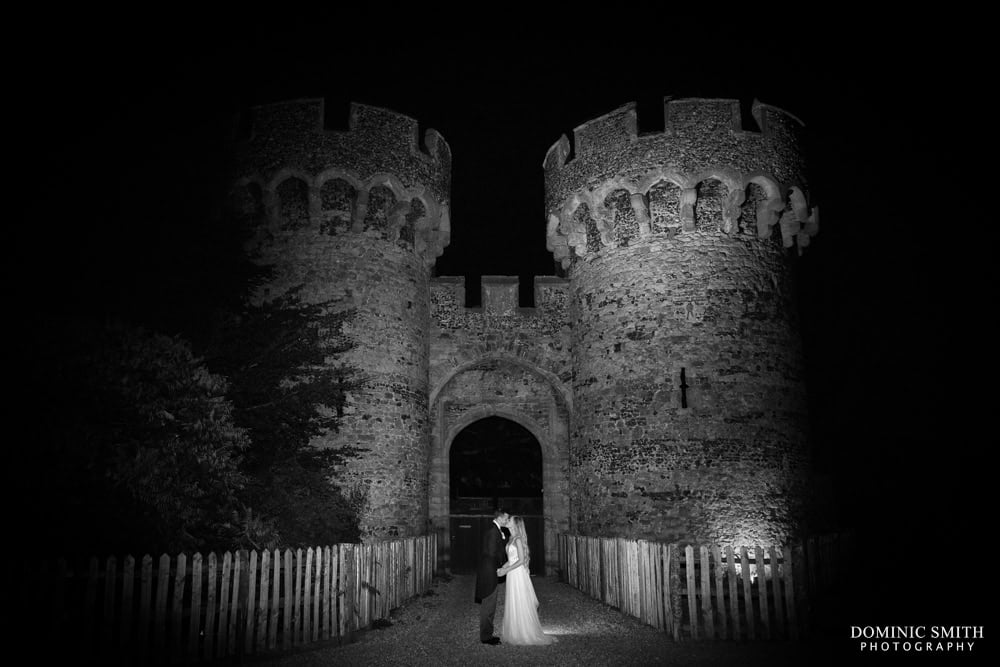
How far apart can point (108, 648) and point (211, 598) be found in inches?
40.6

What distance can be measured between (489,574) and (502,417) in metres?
10.4

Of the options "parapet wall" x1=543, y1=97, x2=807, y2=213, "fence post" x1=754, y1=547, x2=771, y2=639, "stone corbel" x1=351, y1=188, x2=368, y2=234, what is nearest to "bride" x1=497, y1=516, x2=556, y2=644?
"fence post" x1=754, y1=547, x2=771, y2=639

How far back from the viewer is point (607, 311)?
55.9 ft

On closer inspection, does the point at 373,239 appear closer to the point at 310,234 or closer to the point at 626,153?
the point at 310,234

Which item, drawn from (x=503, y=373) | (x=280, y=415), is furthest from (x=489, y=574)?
(x=503, y=373)

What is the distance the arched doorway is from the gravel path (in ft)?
23.8

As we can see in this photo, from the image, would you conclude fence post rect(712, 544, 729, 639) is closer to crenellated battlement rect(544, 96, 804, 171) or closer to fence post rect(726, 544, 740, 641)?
fence post rect(726, 544, 740, 641)

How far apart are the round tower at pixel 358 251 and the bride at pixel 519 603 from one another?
24.6 ft

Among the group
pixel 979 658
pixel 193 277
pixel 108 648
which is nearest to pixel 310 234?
pixel 193 277

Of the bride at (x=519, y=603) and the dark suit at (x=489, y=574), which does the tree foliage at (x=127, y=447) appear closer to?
the dark suit at (x=489, y=574)

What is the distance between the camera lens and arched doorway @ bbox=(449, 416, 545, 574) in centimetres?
1905

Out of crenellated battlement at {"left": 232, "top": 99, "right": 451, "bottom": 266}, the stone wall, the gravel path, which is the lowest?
the gravel path

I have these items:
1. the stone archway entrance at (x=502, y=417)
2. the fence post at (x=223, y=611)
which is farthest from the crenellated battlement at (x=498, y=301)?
the fence post at (x=223, y=611)

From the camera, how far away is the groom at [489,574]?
9.21 metres
